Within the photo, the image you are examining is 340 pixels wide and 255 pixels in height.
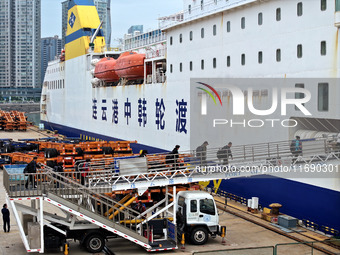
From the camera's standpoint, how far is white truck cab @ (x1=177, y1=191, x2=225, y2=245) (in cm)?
1595

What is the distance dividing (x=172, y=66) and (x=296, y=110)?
446 inches

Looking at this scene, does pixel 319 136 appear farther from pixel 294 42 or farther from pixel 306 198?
pixel 294 42

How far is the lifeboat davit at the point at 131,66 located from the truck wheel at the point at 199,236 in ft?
64.2

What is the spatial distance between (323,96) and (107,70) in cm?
2380

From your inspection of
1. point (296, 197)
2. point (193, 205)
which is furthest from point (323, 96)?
point (193, 205)

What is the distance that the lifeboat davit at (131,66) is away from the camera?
3412 centimetres

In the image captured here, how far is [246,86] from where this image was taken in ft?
69.9

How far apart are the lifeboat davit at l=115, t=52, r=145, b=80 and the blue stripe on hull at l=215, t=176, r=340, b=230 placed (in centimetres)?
1405

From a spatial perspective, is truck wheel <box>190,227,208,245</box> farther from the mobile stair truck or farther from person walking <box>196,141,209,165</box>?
person walking <box>196,141,209,165</box>

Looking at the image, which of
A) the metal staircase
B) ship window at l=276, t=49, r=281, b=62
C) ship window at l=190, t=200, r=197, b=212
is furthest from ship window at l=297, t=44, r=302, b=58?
the metal staircase

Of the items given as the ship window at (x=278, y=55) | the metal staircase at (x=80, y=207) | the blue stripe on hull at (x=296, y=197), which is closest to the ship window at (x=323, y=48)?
the ship window at (x=278, y=55)

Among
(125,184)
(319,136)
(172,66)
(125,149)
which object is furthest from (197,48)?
(125,184)

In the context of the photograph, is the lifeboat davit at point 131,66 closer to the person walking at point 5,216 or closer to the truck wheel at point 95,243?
the person walking at point 5,216

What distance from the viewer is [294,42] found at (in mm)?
18516
